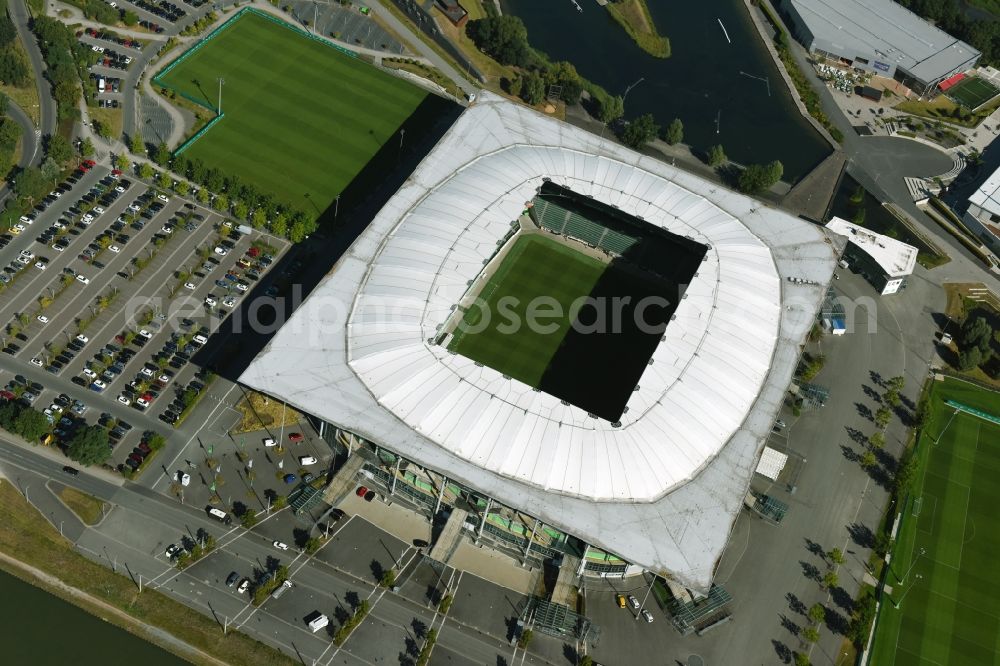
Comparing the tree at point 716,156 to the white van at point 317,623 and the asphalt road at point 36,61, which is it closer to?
the white van at point 317,623

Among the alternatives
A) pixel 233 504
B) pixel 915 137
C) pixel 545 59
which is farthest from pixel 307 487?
pixel 915 137

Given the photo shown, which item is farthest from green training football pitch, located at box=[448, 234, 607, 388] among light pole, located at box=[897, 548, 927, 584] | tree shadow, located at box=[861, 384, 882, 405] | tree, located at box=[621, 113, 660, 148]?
light pole, located at box=[897, 548, 927, 584]

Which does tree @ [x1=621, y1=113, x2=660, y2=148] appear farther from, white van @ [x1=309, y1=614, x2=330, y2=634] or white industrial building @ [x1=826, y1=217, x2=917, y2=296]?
white van @ [x1=309, y1=614, x2=330, y2=634]

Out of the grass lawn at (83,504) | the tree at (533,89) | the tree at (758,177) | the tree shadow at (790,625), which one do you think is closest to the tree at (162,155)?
the grass lawn at (83,504)

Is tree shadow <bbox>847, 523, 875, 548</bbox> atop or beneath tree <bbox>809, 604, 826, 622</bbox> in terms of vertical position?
atop

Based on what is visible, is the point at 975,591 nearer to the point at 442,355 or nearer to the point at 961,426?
the point at 961,426

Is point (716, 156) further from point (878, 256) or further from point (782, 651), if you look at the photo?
point (782, 651)
